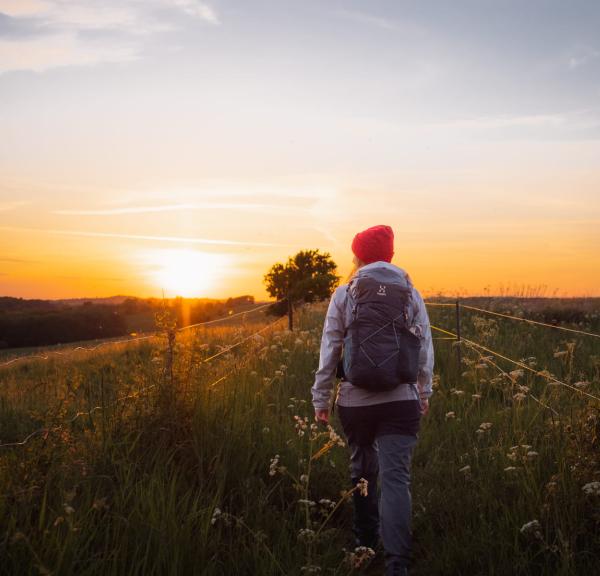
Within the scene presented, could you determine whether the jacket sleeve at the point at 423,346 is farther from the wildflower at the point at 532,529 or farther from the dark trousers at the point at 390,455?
the wildflower at the point at 532,529

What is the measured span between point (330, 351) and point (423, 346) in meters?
0.72

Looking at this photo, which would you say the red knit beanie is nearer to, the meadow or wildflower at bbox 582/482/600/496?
the meadow

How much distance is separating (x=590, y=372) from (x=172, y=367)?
829cm

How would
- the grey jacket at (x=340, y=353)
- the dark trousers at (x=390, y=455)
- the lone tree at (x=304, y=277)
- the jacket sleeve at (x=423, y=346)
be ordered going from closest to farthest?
the dark trousers at (x=390, y=455) → the grey jacket at (x=340, y=353) → the jacket sleeve at (x=423, y=346) → the lone tree at (x=304, y=277)

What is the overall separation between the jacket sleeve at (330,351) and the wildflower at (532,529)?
1.65m

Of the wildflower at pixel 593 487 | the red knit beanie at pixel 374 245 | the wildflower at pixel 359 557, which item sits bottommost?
the wildflower at pixel 359 557

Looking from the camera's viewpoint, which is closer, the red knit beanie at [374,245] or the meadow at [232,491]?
the meadow at [232,491]

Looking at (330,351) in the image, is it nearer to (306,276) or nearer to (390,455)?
(390,455)

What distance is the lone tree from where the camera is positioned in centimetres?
3950

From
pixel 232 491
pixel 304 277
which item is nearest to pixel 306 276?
pixel 304 277

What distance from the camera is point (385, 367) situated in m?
4.68

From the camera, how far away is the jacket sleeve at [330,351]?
5.05 metres

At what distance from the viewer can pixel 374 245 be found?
5.16 m

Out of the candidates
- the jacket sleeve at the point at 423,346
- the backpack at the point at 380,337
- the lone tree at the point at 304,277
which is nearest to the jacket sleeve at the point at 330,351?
the backpack at the point at 380,337
